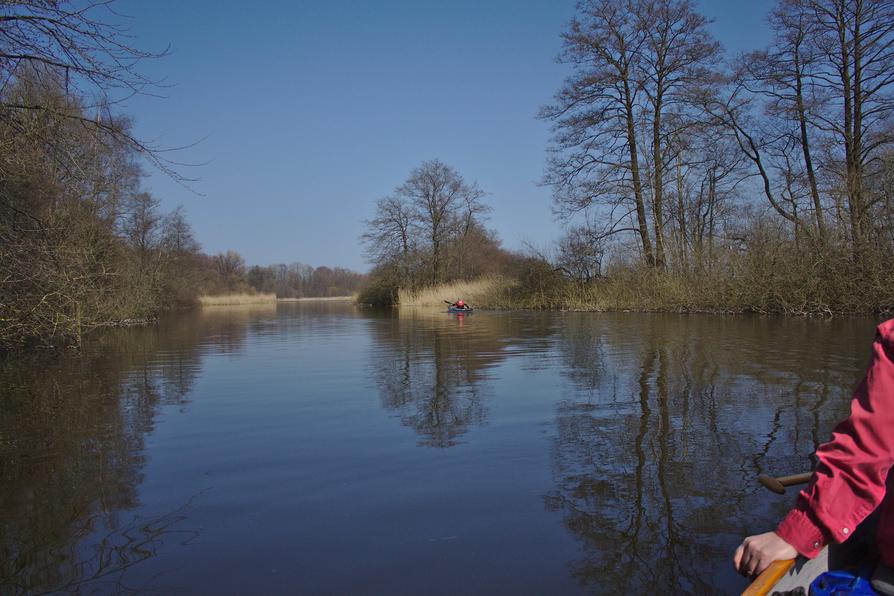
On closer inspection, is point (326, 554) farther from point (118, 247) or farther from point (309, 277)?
point (309, 277)

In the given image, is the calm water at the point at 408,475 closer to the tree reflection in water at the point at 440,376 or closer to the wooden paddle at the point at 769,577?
the tree reflection in water at the point at 440,376

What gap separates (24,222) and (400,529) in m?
9.46

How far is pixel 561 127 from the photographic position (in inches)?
1009

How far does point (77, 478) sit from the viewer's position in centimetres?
416

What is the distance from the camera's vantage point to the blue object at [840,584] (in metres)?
1.82

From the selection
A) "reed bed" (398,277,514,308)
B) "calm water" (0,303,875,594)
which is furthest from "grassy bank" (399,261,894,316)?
"calm water" (0,303,875,594)

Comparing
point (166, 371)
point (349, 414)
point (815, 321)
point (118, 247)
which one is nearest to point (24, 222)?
point (166, 371)

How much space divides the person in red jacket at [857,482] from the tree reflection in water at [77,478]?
8.66 feet

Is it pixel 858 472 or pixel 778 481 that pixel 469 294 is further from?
pixel 858 472

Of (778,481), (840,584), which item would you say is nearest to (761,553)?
(840,584)

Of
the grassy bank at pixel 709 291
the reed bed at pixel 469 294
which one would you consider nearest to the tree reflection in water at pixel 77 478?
the grassy bank at pixel 709 291

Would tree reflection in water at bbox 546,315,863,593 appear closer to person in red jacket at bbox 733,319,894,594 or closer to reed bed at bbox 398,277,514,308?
person in red jacket at bbox 733,319,894,594

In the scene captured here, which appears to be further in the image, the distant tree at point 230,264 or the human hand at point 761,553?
the distant tree at point 230,264

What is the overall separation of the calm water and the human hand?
66 cm
